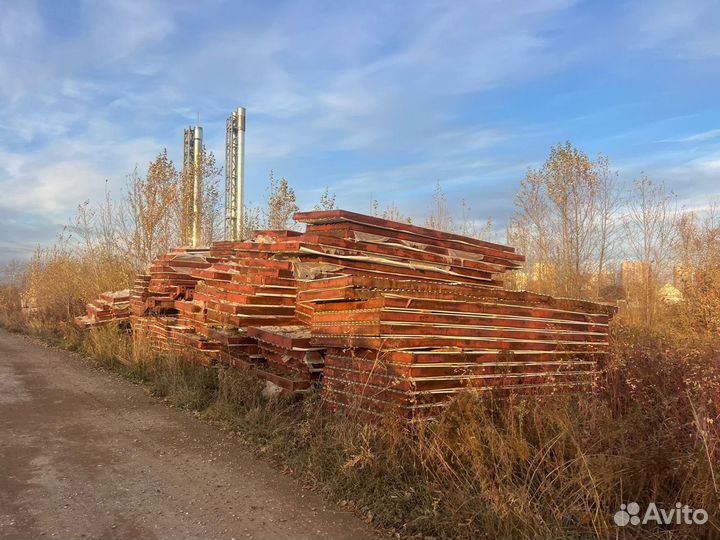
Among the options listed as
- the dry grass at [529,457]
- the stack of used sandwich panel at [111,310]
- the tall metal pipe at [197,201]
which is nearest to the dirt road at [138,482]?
the dry grass at [529,457]

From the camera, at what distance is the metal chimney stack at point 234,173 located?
21438 millimetres

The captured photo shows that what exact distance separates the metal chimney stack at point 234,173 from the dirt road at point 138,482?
1461cm

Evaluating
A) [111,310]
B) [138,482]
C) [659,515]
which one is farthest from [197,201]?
[659,515]

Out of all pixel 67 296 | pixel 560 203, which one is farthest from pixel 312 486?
pixel 67 296

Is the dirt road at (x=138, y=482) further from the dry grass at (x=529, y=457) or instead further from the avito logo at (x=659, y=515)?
the avito logo at (x=659, y=515)

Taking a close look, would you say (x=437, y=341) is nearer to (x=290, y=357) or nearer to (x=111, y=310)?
(x=290, y=357)

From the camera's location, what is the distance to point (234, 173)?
22.8m

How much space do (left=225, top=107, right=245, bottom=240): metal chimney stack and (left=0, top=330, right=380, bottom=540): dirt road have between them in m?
14.6

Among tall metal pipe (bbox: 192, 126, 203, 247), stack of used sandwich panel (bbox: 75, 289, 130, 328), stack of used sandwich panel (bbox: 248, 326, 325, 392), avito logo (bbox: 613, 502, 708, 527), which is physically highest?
tall metal pipe (bbox: 192, 126, 203, 247)

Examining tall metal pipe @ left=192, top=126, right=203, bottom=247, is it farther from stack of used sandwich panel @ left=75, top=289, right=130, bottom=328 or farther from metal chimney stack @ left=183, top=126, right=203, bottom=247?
stack of used sandwich panel @ left=75, top=289, right=130, bottom=328

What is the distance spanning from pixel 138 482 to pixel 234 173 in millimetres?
19672

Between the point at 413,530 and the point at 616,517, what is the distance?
51.7 inches

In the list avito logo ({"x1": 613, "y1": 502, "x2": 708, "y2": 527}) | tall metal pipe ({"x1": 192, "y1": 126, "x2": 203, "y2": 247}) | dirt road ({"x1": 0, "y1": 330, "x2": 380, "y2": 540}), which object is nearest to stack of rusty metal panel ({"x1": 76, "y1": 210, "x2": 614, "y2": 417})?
dirt road ({"x1": 0, "y1": 330, "x2": 380, "y2": 540})

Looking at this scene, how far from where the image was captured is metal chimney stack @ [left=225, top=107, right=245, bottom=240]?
21.4 meters
